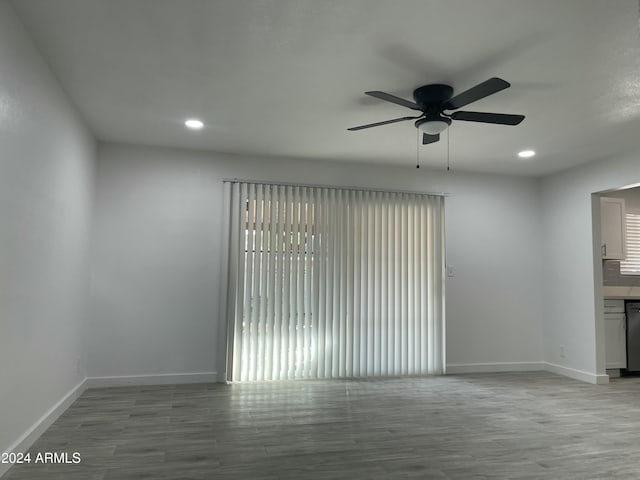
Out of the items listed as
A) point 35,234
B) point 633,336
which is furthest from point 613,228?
point 35,234

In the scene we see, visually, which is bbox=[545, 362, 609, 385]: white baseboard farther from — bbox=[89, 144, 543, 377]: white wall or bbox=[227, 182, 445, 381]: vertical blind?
bbox=[227, 182, 445, 381]: vertical blind

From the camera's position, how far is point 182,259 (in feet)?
15.9

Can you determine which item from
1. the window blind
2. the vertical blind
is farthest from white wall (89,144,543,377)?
the window blind

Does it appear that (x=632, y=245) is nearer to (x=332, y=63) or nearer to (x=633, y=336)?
(x=633, y=336)

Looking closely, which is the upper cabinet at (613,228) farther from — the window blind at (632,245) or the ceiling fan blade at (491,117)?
the ceiling fan blade at (491,117)

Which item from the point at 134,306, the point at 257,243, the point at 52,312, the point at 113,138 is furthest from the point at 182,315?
the point at 113,138

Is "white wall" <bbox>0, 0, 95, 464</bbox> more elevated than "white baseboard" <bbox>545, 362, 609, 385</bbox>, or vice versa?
"white wall" <bbox>0, 0, 95, 464</bbox>

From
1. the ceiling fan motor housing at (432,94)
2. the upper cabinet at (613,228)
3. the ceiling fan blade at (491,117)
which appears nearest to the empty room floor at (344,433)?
the upper cabinet at (613,228)

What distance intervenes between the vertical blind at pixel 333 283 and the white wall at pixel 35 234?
165 cm

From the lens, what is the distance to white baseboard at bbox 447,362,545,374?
18.1 ft

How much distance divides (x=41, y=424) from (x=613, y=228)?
21.0 feet

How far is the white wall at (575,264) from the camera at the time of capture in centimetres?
501

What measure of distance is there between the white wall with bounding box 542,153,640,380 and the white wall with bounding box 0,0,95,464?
5.23 m

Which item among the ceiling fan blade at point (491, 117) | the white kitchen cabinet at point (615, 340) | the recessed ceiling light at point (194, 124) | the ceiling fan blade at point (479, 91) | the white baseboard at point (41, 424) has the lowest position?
the white baseboard at point (41, 424)
